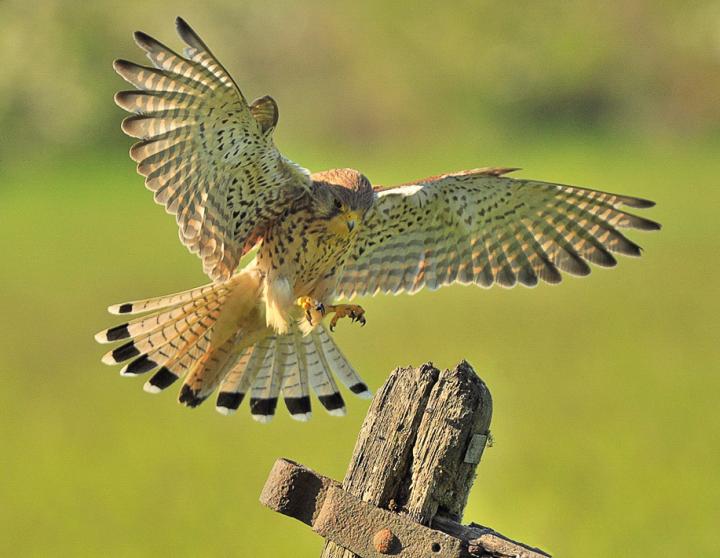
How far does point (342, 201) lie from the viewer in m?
3.59

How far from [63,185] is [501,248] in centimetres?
596

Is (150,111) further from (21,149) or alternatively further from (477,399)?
(21,149)

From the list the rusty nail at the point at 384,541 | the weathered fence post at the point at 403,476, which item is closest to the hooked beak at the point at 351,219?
the weathered fence post at the point at 403,476

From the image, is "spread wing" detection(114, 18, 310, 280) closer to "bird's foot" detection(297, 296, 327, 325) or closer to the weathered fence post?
"bird's foot" detection(297, 296, 327, 325)

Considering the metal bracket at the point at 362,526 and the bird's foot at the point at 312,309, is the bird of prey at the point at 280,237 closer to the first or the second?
the bird's foot at the point at 312,309

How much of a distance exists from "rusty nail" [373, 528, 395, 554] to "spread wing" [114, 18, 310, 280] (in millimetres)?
1387

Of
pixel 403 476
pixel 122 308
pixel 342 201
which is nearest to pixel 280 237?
pixel 342 201

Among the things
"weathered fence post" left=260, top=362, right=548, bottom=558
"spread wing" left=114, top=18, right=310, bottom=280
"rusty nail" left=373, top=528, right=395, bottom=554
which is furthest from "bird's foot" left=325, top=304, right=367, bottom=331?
"rusty nail" left=373, top=528, right=395, bottom=554

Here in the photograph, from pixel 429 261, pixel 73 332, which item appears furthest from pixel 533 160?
pixel 429 261

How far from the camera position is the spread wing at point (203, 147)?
2926mm

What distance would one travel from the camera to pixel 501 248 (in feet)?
13.1

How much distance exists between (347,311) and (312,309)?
0.43ft

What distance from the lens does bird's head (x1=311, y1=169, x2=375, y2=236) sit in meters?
3.59

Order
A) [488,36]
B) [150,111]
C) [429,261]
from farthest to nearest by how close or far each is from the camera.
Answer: [488,36]
[429,261]
[150,111]
